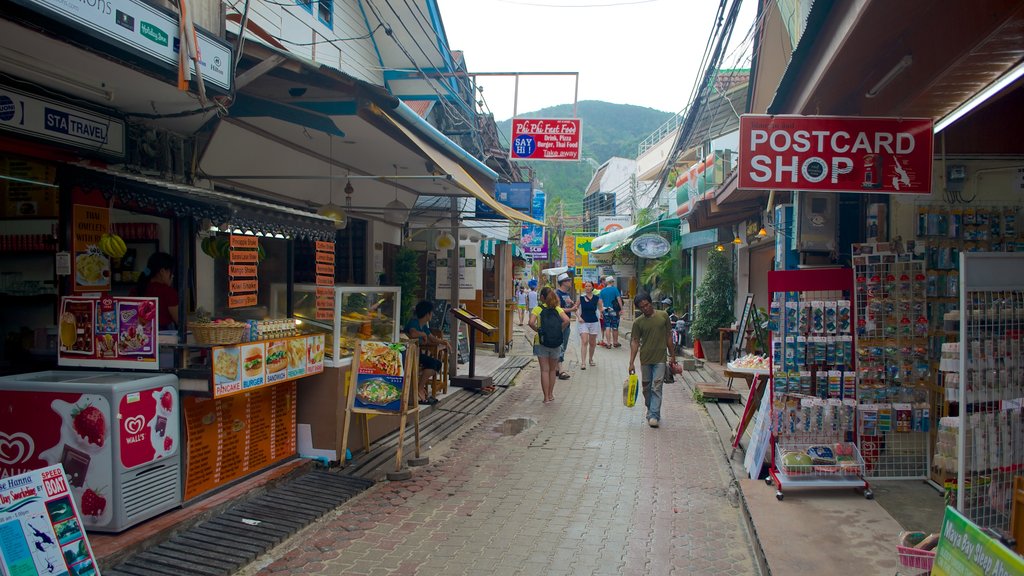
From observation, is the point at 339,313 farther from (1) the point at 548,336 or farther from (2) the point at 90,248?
(1) the point at 548,336

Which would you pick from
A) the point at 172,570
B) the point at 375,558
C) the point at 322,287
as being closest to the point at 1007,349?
the point at 375,558

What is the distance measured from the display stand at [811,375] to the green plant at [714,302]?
29.2ft

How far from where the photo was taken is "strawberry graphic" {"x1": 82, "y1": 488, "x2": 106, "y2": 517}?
448cm

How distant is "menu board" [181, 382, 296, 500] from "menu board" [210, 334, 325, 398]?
0.61 ft

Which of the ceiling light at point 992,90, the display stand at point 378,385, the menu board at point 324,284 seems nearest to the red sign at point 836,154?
the ceiling light at point 992,90

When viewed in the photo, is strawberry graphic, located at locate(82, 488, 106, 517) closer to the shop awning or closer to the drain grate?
the drain grate

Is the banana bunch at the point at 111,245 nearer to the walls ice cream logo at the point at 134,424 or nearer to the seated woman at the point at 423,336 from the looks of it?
the walls ice cream logo at the point at 134,424

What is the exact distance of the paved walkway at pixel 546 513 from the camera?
474cm

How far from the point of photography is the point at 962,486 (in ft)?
12.4

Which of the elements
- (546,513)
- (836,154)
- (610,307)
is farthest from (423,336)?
(610,307)

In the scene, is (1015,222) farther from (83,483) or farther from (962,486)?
(83,483)

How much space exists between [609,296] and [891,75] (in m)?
12.8

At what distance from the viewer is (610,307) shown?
18062mm

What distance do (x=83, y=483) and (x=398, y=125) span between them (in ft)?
13.2
